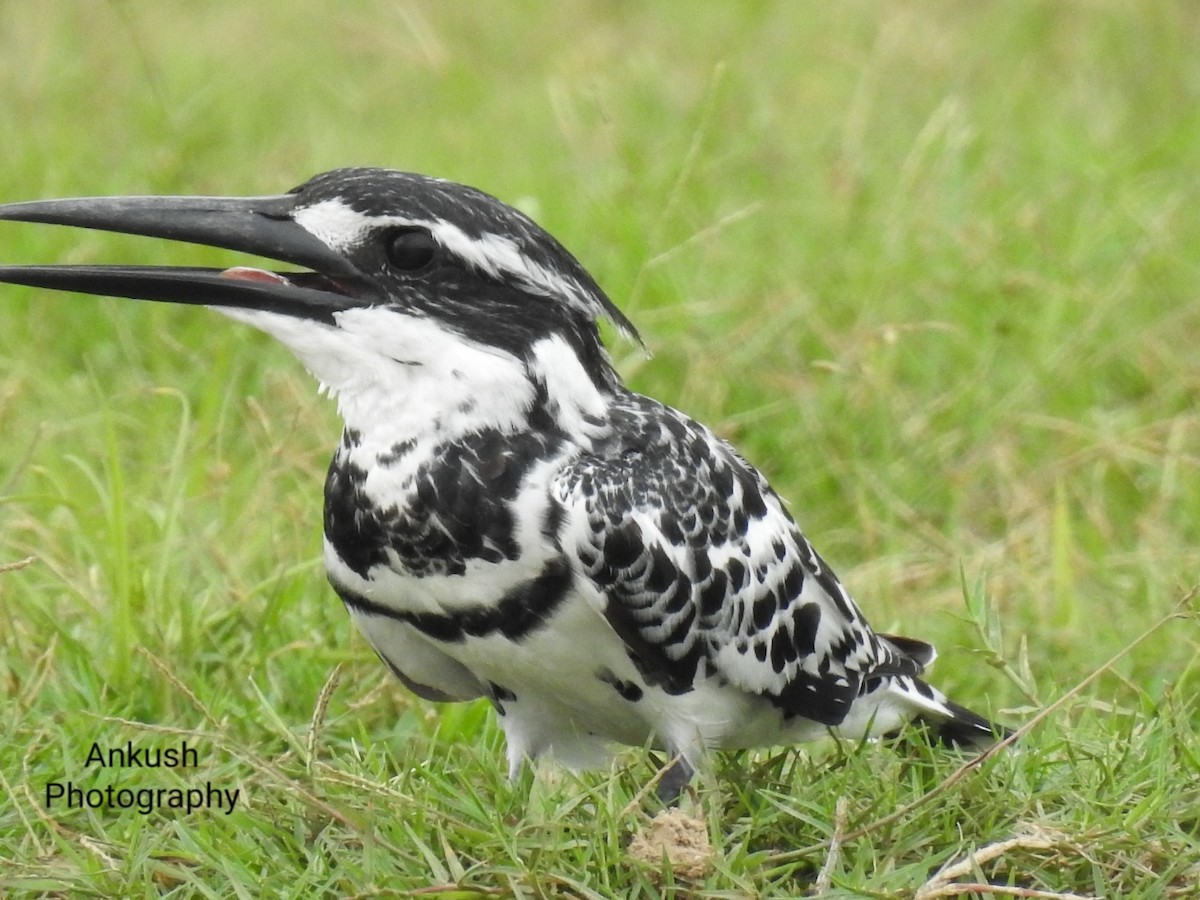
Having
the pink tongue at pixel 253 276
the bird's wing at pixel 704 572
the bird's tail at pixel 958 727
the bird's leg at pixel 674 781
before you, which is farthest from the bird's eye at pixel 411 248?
the bird's tail at pixel 958 727

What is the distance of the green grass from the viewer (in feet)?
11.8

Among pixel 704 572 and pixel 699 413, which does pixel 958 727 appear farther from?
pixel 699 413

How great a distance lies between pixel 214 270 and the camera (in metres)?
3.67

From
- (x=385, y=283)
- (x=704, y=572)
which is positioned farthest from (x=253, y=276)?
(x=704, y=572)

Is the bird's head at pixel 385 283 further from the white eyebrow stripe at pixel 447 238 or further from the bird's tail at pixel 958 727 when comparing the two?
the bird's tail at pixel 958 727

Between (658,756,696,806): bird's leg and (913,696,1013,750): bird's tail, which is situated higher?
(658,756,696,806): bird's leg

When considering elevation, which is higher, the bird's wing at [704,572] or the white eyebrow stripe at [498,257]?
the white eyebrow stripe at [498,257]

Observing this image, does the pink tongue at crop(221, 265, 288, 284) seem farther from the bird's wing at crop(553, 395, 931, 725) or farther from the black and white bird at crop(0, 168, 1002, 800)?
the bird's wing at crop(553, 395, 931, 725)

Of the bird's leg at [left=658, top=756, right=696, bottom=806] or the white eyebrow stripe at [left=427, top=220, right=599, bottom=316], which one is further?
the bird's leg at [left=658, top=756, right=696, bottom=806]

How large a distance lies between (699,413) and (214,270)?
2.73 m

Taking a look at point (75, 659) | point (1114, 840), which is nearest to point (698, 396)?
point (75, 659)

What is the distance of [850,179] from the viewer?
7.45 m

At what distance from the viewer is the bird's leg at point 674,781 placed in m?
3.69

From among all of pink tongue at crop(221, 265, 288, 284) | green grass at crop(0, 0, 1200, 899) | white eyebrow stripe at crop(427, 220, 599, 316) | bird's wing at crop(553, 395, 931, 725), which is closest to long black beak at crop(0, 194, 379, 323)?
pink tongue at crop(221, 265, 288, 284)
